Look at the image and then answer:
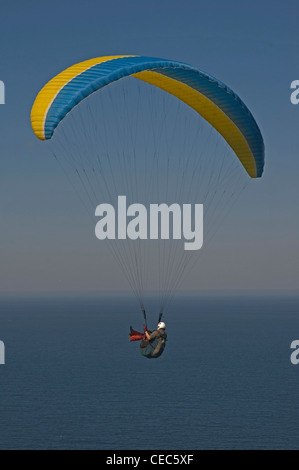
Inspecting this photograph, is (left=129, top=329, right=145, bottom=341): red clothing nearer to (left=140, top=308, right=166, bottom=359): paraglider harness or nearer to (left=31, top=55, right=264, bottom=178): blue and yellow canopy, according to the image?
(left=140, top=308, right=166, bottom=359): paraglider harness

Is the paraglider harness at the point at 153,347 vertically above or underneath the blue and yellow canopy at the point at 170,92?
underneath

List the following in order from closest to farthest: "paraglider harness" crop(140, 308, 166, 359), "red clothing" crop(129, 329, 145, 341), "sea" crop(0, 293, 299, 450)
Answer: "paraglider harness" crop(140, 308, 166, 359)
"red clothing" crop(129, 329, 145, 341)
"sea" crop(0, 293, 299, 450)

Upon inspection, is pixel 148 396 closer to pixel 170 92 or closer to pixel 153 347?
pixel 170 92

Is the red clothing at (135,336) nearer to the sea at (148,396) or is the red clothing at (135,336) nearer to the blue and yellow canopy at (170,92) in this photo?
the blue and yellow canopy at (170,92)

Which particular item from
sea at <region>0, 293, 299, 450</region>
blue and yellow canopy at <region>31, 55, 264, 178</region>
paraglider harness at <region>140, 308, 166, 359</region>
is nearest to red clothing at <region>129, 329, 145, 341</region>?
paraglider harness at <region>140, 308, 166, 359</region>

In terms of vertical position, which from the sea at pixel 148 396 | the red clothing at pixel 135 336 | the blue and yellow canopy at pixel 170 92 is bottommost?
the red clothing at pixel 135 336

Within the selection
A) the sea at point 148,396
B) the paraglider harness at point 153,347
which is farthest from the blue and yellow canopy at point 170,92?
the sea at point 148,396

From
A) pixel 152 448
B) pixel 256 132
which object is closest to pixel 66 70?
pixel 256 132

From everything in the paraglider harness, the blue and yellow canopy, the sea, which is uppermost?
the sea
